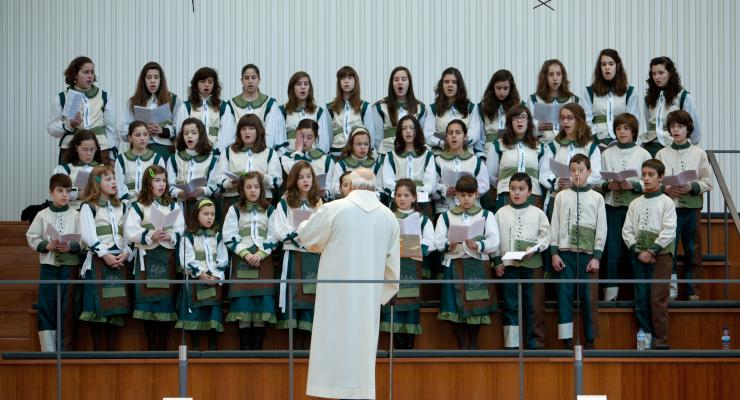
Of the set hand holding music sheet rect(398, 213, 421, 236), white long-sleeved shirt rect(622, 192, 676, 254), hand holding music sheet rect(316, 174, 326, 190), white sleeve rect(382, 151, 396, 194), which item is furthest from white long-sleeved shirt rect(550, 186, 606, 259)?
hand holding music sheet rect(316, 174, 326, 190)

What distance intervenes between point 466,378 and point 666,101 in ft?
11.7

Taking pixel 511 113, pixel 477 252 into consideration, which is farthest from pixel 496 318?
pixel 511 113

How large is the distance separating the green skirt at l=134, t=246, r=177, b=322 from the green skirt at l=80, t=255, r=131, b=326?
0.11 metres

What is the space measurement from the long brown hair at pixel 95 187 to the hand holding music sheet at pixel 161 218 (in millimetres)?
558

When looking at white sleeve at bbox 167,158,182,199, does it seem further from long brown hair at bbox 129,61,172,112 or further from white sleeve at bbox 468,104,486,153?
white sleeve at bbox 468,104,486,153

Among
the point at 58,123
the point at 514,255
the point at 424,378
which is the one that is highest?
the point at 58,123

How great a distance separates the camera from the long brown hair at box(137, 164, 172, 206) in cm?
1180

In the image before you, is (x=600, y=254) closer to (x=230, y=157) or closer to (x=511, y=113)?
(x=511, y=113)

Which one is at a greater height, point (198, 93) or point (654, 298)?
point (198, 93)

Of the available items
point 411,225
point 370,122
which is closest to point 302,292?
point 411,225

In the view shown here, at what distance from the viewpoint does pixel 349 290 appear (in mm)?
9789

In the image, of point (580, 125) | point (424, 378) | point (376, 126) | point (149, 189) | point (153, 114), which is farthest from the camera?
point (376, 126)

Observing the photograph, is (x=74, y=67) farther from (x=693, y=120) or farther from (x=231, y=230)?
(x=693, y=120)

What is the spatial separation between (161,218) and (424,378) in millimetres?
2503
